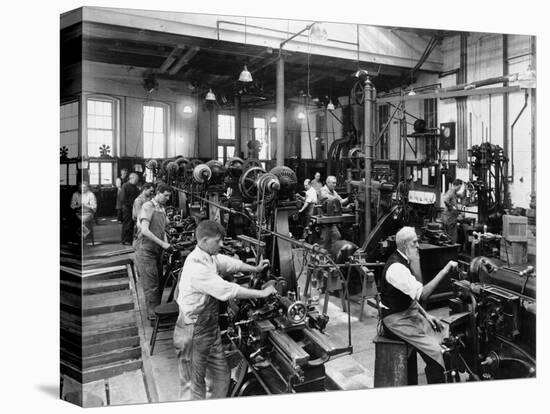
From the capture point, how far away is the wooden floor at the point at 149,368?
3002 millimetres

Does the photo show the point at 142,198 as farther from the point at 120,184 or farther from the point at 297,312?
the point at 297,312

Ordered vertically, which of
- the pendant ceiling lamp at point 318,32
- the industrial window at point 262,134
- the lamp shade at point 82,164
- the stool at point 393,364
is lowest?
the stool at point 393,364

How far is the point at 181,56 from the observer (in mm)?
3600

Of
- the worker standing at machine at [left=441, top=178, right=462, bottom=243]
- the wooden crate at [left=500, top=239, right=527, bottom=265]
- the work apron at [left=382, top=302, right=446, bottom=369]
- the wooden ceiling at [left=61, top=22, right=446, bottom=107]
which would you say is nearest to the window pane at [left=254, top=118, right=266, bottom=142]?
the wooden ceiling at [left=61, top=22, right=446, bottom=107]

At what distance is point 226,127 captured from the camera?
3777mm

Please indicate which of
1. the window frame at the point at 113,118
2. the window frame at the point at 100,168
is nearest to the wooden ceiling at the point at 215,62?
the window frame at the point at 113,118

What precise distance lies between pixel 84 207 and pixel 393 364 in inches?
96.4

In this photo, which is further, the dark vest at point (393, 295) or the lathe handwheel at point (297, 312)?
the dark vest at point (393, 295)

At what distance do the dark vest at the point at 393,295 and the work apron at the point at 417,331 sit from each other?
37 millimetres

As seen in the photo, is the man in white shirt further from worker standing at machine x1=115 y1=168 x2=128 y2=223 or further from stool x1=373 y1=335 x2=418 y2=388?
worker standing at machine x1=115 y1=168 x2=128 y2=223

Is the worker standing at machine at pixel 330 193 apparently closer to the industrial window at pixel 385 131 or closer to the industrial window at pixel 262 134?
the industrial window at pixel 385 131

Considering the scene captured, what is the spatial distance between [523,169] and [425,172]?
78 centimetres

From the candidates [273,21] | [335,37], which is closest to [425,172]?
[335,37]

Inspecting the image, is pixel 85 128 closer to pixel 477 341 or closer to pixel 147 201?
pixel 147 201
